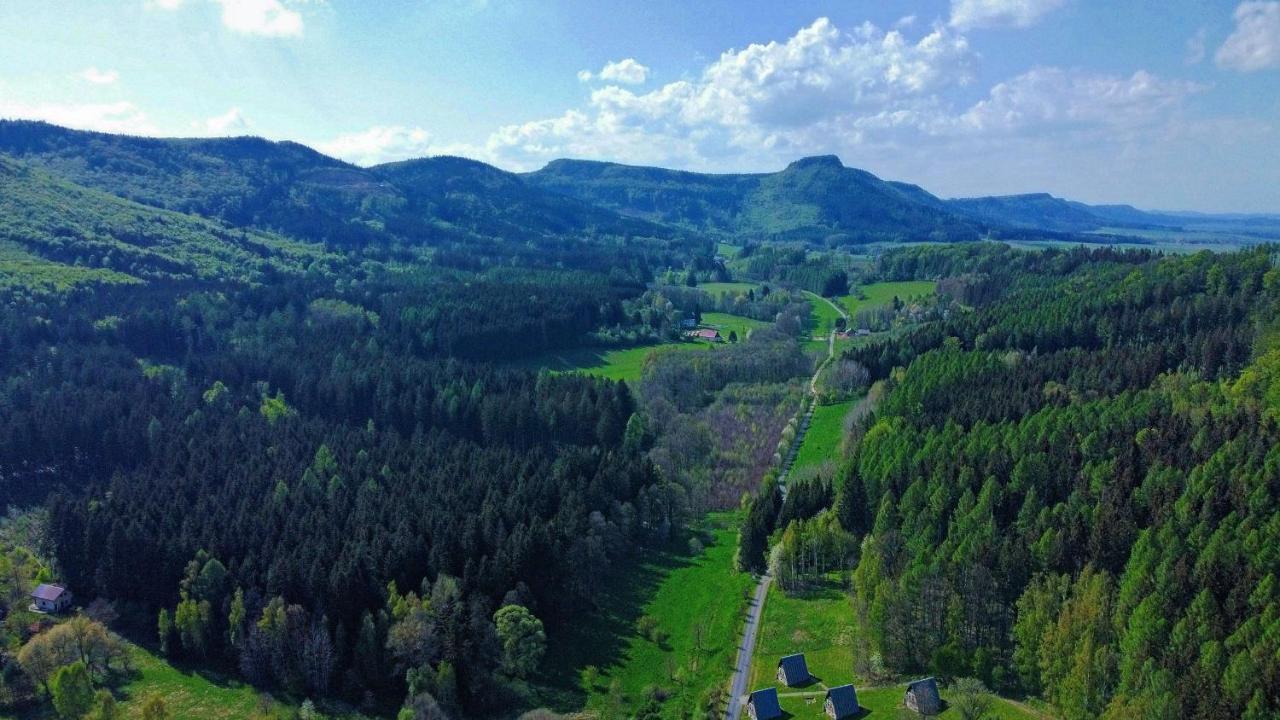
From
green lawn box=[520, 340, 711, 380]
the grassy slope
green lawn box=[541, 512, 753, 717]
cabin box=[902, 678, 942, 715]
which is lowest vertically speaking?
green lawn box=[541, 512, 753, 717]

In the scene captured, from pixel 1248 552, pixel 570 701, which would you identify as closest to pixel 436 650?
pixel 570 701

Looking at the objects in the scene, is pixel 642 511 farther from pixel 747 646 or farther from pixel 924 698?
pixel 924 698

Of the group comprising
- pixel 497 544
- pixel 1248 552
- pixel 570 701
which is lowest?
pixel 570 701

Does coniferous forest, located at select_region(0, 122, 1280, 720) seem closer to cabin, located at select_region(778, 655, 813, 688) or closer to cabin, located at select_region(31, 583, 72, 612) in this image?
cabin, located at select_region(31, 583, 72, 612)

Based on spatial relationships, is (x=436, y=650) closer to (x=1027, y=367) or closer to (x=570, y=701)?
(x=570, y=701)

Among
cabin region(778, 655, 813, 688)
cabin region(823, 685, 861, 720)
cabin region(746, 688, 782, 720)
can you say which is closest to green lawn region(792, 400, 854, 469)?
cabin region(778, 655, 813, 688)

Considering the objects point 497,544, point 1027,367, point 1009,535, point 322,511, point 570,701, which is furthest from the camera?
point 1027,367

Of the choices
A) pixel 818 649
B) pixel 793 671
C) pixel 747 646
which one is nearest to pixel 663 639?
pixel 747 646
